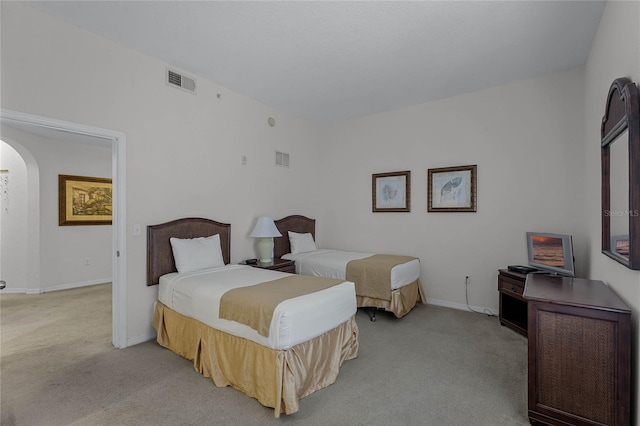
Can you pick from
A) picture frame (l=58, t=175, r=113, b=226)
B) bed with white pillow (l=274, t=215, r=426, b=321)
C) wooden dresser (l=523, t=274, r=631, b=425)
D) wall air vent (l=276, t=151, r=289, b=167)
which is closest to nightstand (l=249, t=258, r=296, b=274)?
bed with white pillow (l=274, t=215, r=426, b=321)

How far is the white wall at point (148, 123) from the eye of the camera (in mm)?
2582

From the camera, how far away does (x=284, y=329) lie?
2072 mm

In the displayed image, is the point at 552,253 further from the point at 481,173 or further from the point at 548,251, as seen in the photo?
the point at 481,173

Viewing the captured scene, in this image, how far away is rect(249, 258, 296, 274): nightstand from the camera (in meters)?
4.05

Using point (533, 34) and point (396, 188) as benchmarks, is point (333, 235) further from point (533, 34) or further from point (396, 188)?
point (533, 34)

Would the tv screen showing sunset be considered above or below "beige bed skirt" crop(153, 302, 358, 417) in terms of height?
above

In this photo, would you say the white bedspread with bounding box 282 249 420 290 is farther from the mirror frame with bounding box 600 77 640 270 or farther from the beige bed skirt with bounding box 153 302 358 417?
the mirror frame with bounding box 600 77 640 270

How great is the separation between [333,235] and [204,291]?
130 inches

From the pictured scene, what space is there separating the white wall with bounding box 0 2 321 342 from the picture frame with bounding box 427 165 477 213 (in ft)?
7.78

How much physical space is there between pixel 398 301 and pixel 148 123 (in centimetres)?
350

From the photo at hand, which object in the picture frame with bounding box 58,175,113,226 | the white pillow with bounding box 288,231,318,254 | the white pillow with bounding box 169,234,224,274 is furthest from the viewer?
the picture frame with bounding box 58,175,113,226

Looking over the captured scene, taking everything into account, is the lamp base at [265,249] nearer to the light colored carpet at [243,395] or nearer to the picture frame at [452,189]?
the light colored carpet at [243,395]

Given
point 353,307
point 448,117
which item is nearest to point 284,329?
point 353,307

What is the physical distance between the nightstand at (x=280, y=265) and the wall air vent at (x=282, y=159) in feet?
5.27
